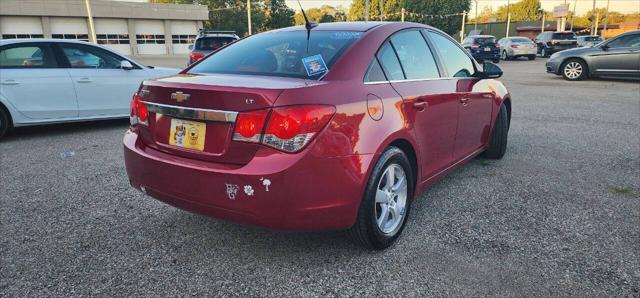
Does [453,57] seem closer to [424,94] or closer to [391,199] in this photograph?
[424,94]

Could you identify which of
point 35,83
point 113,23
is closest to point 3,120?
point 35,83

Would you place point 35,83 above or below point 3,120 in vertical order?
above

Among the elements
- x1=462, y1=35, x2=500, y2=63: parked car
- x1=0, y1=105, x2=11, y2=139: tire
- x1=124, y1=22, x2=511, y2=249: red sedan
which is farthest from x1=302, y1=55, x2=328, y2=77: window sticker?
x1=462, y1=35, x2=500, y2=63: parked car

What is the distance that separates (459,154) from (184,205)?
2.43 m

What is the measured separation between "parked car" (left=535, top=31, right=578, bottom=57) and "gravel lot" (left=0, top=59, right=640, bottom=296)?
26.8 meters

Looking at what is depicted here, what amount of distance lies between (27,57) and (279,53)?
4.90m

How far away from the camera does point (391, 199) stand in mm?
2977

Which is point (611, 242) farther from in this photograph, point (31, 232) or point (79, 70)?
point (79, 70)

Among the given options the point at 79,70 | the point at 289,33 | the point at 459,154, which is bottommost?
the point at 459,154

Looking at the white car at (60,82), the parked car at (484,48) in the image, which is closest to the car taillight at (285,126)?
the white car at (60,82)

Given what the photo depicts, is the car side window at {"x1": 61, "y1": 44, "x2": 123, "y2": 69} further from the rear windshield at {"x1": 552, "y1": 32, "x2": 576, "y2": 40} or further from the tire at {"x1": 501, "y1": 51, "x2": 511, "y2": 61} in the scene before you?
the rear windshield at {"x1": 552, "y1": 32, "x2": 576, "y2": 40}

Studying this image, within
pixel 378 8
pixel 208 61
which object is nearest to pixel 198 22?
pixel 378 8

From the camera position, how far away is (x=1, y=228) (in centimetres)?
329

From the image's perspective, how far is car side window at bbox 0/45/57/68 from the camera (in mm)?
6059
